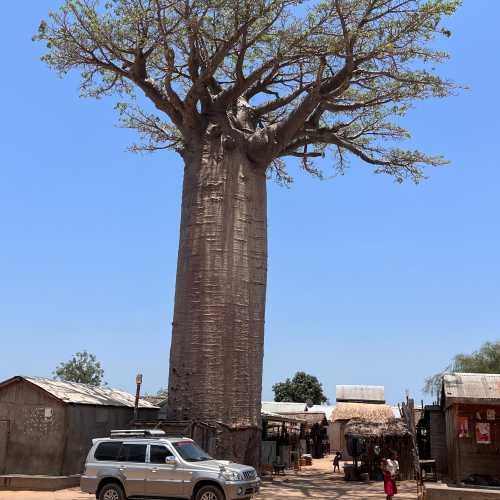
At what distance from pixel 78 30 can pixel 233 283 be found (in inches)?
268

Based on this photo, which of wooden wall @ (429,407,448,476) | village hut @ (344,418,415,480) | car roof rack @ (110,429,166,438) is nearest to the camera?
car roof rack @ (110,429,166,438)

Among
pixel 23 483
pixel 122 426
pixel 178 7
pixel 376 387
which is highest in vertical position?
pixel 178 7

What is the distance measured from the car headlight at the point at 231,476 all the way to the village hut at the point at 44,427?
17.5 ft

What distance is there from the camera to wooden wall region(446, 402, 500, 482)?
14.6 meters

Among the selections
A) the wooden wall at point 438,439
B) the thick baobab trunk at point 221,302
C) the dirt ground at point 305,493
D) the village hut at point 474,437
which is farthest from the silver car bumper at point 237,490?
the wooden wall at point 438,439

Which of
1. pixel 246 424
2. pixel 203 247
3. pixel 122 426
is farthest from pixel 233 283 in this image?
pixel 122 426

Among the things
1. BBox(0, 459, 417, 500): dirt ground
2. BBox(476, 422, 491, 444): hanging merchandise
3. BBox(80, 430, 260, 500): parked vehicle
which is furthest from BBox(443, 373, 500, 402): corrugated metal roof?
BBox(80, 430, 260, 500): parked vehicle

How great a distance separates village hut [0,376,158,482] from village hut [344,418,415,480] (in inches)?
285

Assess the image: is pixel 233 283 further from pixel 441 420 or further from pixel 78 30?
pixel 441 420

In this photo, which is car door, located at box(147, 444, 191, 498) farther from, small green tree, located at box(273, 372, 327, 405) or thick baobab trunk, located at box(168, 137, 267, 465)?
small green tree, located at box(273, 372, 327, 405)

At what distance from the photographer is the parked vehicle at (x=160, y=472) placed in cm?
954

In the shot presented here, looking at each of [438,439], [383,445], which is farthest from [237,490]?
[438,439]

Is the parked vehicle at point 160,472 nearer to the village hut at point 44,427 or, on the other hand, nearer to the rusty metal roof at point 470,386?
the village hut at point 44,427

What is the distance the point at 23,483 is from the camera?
514 inches
